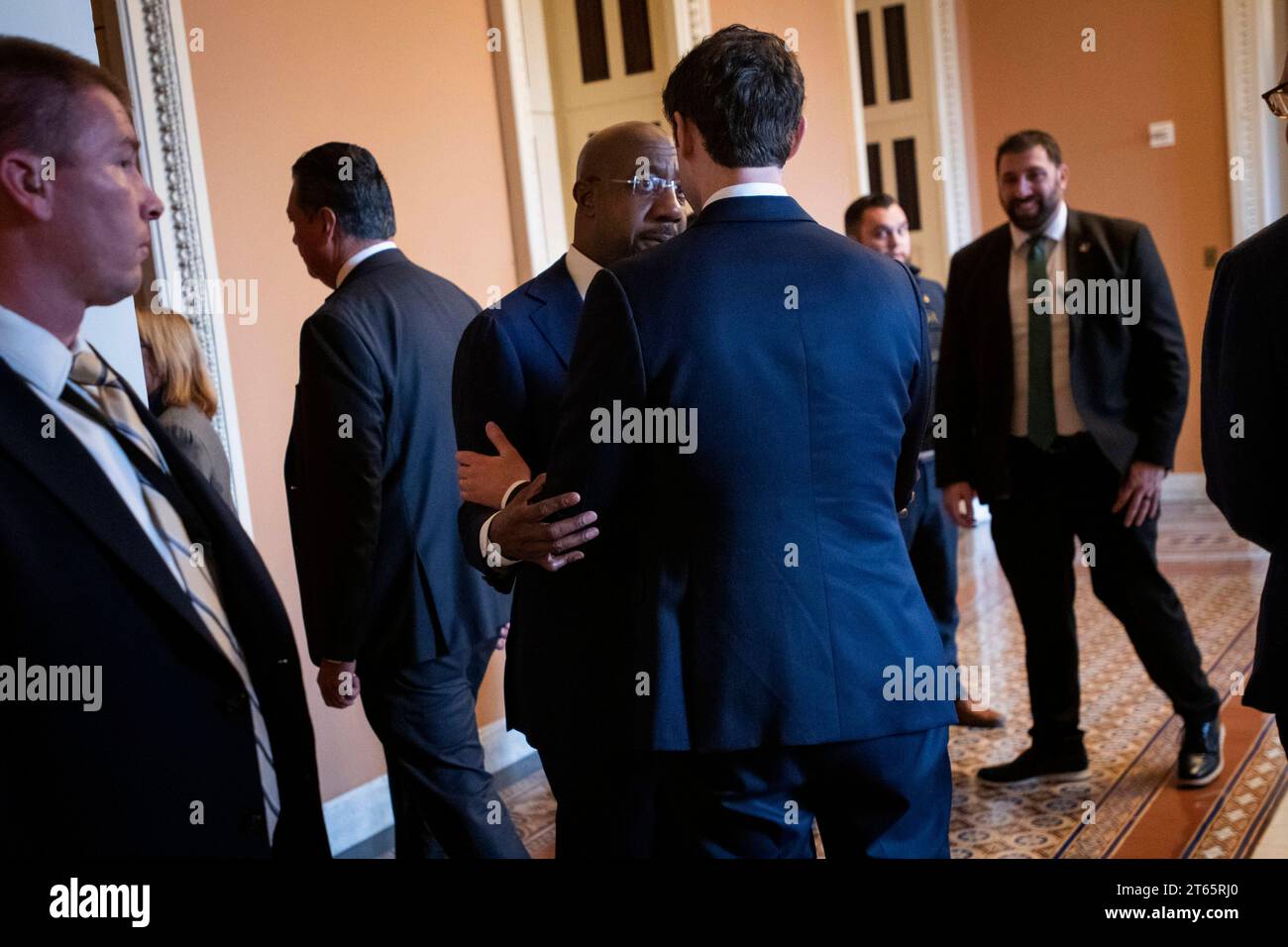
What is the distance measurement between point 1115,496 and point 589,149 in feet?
6.76

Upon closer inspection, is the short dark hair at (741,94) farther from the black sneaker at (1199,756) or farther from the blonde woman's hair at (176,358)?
the black sneaker at (1199,756)

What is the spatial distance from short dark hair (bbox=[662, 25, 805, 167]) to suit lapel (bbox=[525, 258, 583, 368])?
395 mm

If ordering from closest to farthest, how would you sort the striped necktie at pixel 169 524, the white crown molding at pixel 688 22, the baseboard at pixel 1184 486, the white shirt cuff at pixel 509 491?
the striped necktie at pixel 169 524
the white shirt cuff at pixel 509 491
the white crown molding at pixel 688 22
the baseboard at pixel 1184 486

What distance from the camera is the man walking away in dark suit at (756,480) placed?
161 cm

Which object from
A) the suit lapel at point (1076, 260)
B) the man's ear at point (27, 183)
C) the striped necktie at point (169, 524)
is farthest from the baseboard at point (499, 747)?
the man's ear at point (27, 183)

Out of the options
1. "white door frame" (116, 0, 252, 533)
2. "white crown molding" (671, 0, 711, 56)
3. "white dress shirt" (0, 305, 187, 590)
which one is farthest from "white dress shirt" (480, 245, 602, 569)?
"white crown molding" (671, 0, 711, 56)

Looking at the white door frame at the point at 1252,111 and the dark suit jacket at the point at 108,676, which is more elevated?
the white door frame at the point at 1252,111

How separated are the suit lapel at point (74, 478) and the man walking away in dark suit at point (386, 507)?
1344 millimetres

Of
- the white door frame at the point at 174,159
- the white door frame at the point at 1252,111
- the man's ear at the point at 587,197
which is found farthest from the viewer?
the white door frame at the point at 1252,111

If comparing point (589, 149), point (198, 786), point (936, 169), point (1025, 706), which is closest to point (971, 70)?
point (936, 169)

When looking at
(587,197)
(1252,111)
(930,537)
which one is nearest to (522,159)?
(930,537)

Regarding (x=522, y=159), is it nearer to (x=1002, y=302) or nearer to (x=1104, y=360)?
(x=1002, y=302)

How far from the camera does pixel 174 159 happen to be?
10.2ft

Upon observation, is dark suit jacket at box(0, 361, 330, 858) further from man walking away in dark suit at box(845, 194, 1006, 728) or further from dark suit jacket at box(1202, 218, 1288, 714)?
man walking away in dark suit at box(845, 194, 1006, 728)
